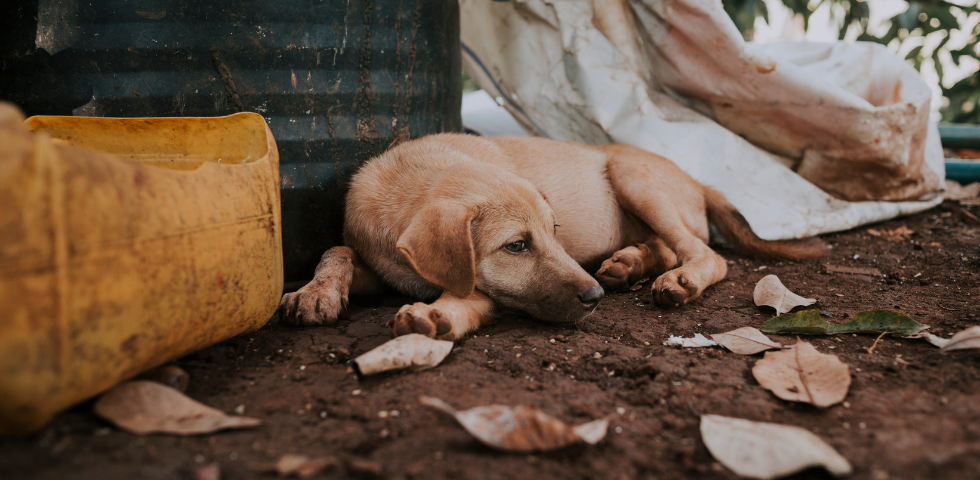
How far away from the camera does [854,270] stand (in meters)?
3.46

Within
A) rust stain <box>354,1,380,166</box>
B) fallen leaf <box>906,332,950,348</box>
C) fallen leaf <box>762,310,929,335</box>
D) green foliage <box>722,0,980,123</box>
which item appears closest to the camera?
fallen leaf <box>906,332,950,348</box>

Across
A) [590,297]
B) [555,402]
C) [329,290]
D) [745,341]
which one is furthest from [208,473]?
[745,341]

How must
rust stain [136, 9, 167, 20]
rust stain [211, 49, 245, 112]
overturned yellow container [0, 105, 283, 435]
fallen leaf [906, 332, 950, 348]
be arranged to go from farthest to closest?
1. rust stain [211, 49, 245, 112]
2. rust stain [136, 9, 167, 20]
3. fallen leaf [906, 332, 950, 348]
4. overturned yellow container [0, 105, 283, 435]

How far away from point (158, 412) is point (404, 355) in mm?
706

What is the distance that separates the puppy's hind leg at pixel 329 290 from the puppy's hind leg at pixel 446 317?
45cm

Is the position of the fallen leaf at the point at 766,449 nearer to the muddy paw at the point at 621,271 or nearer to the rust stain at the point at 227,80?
the muddy paw at the point at 621,271

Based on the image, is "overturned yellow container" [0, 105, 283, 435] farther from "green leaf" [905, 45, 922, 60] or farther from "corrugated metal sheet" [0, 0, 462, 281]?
"green leaf" [905, 45, 922, 60]

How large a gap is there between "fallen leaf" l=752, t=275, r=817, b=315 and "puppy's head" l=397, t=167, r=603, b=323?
0.84 meters

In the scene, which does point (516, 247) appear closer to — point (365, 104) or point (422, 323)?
point (422, 323)

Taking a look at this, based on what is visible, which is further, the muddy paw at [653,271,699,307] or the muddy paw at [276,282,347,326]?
the muddy paw at [653,271,699,307]

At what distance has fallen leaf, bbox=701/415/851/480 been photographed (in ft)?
4.58

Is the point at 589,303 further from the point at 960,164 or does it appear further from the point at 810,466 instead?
the point at 960,164

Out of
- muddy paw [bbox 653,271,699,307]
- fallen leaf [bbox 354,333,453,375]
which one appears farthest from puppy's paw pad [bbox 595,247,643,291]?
fallen leaf [bbox 354,333,453,375]

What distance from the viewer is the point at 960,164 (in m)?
5.72
